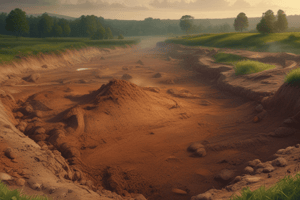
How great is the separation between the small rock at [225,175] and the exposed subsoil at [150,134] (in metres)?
0.08

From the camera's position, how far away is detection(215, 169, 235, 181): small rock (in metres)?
5.20

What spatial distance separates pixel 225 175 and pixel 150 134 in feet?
11.7

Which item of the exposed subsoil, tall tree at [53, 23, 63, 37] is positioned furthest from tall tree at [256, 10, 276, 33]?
tall tree at [53, 23, 63, 37]

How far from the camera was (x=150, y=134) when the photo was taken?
825cm

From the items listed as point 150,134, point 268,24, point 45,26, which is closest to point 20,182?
point 150,134

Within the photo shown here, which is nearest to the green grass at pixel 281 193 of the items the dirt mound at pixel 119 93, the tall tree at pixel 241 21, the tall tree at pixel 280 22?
the dirt mound at pixel 119 93

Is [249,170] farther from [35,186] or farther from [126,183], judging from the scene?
[35,186]

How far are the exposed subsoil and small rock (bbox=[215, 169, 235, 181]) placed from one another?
8cm

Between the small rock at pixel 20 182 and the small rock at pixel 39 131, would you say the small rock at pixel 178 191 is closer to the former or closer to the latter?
the small rock at pixel 20 182

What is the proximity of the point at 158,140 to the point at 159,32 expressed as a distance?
154 metres

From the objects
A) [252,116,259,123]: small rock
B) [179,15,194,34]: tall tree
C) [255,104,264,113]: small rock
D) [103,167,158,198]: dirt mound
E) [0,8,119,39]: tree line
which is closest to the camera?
[103,167,158,198]: dirt mound

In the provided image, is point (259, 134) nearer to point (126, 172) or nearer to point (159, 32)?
point (126, 172)

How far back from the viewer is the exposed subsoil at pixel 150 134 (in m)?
5.67

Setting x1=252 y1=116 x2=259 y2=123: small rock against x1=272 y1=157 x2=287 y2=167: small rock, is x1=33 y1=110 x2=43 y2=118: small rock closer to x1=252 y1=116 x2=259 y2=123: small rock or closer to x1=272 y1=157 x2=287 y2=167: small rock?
x1=272 y1=157 x2=287 y2=167: small rock
